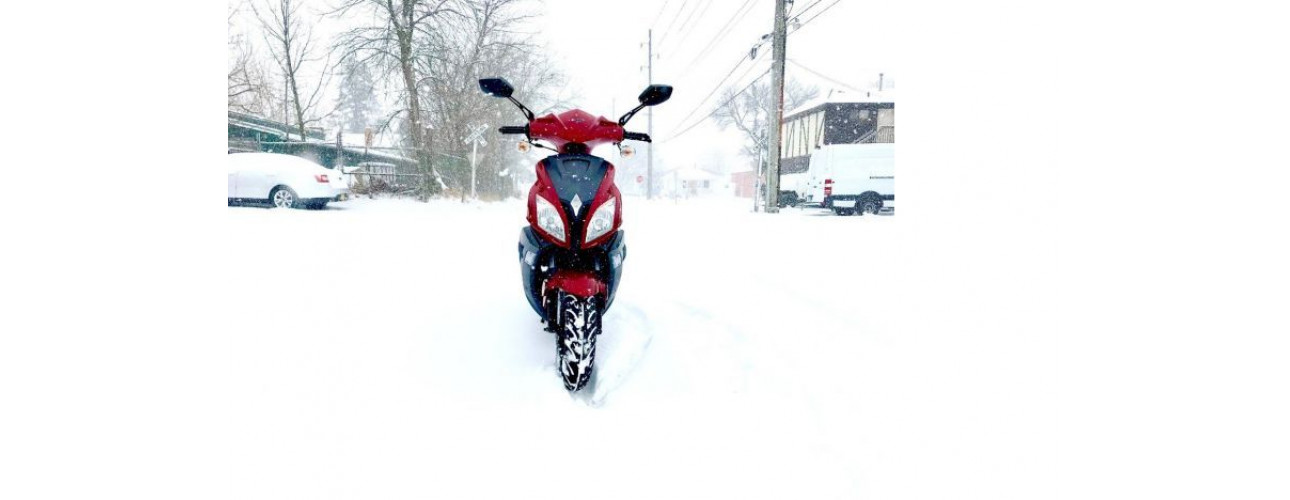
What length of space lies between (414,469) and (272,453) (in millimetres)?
401

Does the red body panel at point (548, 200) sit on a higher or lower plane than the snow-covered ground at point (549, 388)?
higher

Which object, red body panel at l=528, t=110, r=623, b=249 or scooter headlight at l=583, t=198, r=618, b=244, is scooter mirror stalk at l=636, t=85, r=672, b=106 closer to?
red body panel at l=528, t=110, r=623, b=249

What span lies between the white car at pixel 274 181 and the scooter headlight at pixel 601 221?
8233mm

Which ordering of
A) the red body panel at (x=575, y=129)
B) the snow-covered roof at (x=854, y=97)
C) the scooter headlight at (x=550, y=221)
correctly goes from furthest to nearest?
the snow-covered roof at (x=854, y=97), the red body panel at (x=575, y=129), the scooter headlight at (x=550, y=221)

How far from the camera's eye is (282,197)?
820 cm

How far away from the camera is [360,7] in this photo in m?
13.0

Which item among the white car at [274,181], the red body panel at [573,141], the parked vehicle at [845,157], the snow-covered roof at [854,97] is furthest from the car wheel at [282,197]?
the snow-covered roof at [854,97]

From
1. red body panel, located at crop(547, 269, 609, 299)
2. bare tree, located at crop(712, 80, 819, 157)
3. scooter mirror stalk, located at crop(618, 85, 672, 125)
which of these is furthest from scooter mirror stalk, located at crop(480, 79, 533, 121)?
bare tree, located at crop(712, 80, 819, 157)

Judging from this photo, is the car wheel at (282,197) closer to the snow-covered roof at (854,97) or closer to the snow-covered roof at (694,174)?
the snow-covered roof at (854,97)

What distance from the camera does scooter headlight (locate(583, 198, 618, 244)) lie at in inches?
79.4

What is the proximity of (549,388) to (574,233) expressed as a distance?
2.01ft

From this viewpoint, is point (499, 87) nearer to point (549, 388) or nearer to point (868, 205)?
point (549, 388)

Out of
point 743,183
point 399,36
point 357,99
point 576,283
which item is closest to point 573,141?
point 576,283

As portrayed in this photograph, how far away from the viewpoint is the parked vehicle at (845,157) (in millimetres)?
11969
